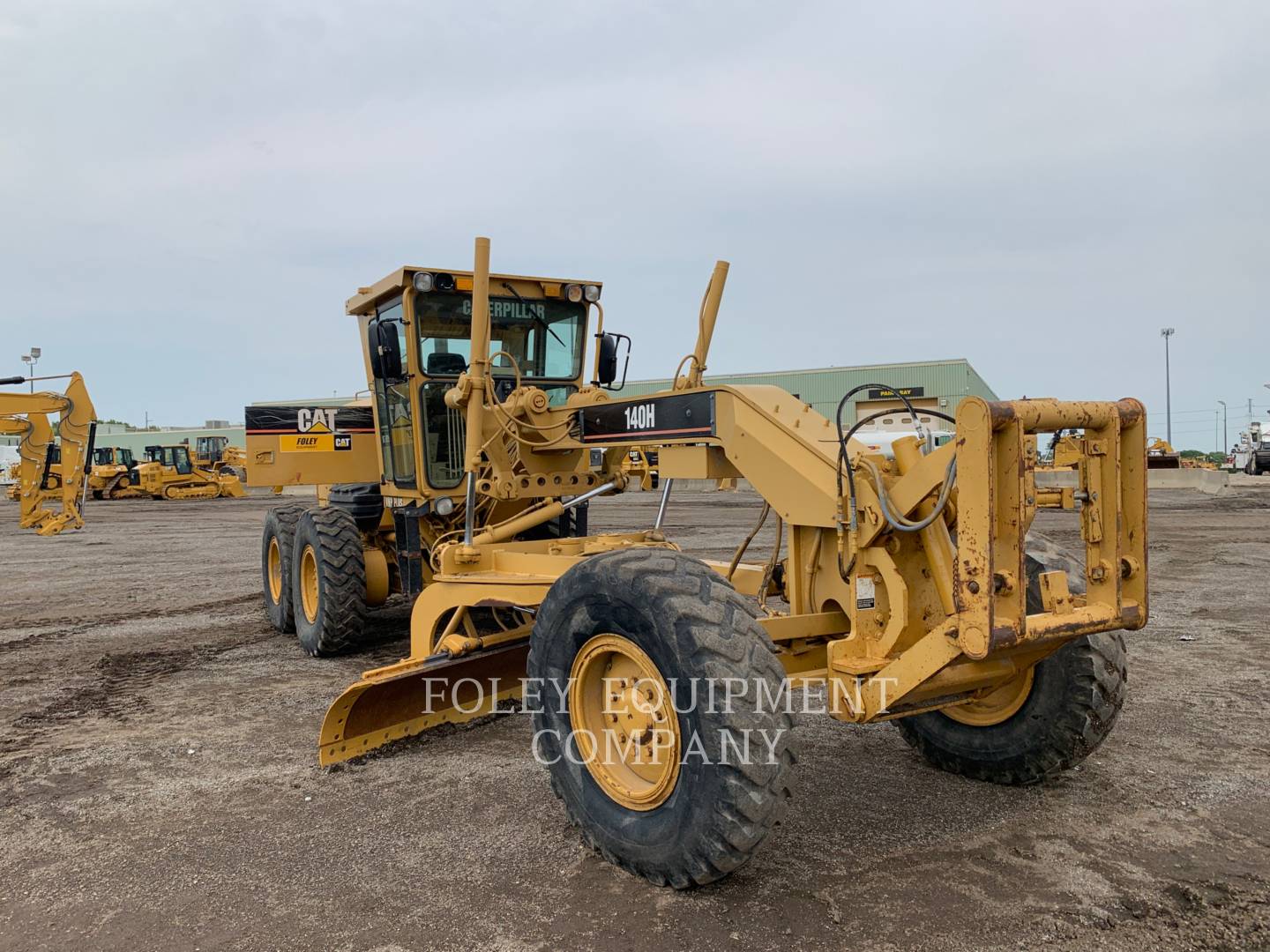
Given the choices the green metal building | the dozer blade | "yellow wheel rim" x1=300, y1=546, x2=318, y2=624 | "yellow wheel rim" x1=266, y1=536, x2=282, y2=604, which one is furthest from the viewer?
the green metal building

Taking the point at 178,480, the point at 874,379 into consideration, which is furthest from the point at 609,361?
the point at 874,379

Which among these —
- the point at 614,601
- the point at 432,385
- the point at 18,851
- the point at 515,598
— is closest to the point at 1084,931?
the point at 614,601

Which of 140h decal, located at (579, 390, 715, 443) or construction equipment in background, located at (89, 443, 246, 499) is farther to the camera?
construction equipment in background, located at (89, 443, 246, 499)

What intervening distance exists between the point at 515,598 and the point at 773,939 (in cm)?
217

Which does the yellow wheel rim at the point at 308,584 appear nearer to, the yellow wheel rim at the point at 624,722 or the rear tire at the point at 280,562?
the rear tire at the point at 280,562

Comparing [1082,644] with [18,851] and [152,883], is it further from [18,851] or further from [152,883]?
[18,851]

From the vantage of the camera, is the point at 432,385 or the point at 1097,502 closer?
the point at 1097,502

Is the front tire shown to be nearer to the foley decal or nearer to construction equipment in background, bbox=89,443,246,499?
the foley decal

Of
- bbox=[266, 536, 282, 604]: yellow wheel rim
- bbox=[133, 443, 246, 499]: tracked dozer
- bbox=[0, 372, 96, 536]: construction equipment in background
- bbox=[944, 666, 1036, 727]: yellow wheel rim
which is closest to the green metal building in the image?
bbox=[133, 443, 246, 499]: tracked dozer

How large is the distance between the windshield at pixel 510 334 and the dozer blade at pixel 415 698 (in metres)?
2.36

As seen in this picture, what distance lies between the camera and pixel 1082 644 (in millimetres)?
4004

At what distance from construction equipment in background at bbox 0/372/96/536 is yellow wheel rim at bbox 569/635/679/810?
→ 62.7ft

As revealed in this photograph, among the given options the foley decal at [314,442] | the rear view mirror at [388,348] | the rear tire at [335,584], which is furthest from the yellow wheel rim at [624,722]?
the foley decal at [314,442]

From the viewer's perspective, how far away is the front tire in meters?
3.15
